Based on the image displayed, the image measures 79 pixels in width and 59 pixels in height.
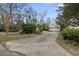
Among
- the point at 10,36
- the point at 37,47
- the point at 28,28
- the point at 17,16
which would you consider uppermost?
the point at 17,16

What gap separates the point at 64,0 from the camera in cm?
356

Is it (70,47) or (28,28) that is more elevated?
(28,28)

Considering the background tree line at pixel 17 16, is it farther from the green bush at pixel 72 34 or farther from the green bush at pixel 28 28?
the green bush at pixel 72 34

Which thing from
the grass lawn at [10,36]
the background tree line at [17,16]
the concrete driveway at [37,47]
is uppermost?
the background tree line at [17,16]

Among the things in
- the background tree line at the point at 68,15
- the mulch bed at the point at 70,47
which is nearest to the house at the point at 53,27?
the background tree line at the point at 68,15

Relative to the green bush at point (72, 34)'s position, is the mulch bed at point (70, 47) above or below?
below

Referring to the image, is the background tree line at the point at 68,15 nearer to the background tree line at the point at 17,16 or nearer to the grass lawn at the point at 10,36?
the background tree line at the point at 17,16

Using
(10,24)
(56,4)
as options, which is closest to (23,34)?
(10,24)

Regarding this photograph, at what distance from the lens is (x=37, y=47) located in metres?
3.55

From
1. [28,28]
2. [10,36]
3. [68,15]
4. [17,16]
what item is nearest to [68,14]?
[68,15]

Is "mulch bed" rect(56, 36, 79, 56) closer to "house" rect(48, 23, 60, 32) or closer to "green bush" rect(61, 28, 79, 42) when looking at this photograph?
"green bush" rect(61, 28, 79, 42)

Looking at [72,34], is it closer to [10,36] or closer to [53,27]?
[53,27]

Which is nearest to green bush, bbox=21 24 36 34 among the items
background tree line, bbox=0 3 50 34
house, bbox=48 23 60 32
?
background tree line, bbox=0 3 50 34

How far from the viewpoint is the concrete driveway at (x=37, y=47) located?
3549 millimetres
